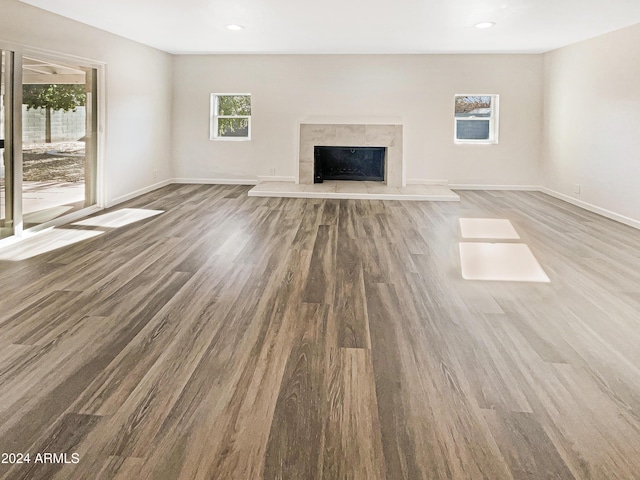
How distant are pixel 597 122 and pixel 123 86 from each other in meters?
6.62

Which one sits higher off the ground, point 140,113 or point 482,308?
point 140,113

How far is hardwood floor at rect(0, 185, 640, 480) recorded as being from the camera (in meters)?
1.73

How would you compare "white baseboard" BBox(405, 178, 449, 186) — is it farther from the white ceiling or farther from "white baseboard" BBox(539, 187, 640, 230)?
the white ceiling

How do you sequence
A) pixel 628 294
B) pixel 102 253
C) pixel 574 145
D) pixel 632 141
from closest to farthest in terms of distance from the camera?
pixel 628 294 → pixel 102 253 → pixel 632 141 → pixel 574 145

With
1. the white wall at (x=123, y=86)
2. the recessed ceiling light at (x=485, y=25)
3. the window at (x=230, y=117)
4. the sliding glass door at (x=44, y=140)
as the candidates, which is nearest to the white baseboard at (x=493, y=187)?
the recessed ceiling light at (x=485, y=25)

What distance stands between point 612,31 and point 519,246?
3531 mm

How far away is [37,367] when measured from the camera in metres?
2.33

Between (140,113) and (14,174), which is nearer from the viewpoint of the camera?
(14,174)

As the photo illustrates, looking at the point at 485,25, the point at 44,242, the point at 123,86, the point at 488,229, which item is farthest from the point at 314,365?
the point at 123,86

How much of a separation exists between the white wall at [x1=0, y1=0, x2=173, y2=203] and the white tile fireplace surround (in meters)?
2.50

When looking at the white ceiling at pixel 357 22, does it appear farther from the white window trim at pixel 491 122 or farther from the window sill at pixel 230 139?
the window sill at pixel 230 139

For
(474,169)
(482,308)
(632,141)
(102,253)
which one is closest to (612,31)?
(632,141)

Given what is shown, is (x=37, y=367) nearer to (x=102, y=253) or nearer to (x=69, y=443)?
(x=69, y=443)

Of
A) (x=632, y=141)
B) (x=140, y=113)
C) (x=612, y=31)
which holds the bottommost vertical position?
(x=632, y=141)
